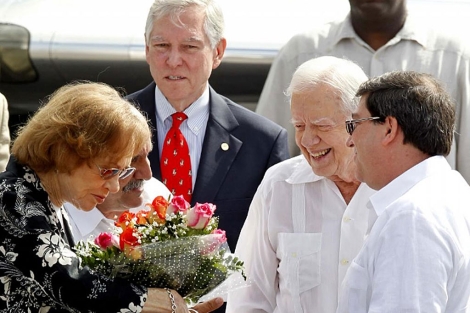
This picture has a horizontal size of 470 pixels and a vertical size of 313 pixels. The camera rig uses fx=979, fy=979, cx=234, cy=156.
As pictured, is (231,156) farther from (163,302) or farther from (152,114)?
(163,302)

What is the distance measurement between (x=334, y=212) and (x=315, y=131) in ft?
1.09

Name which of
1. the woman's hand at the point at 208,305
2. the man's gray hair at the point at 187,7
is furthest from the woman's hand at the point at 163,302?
the man's gray hair at the point at 187,7

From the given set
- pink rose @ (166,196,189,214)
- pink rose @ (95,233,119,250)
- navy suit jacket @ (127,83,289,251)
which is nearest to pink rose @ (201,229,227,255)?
pink rose @ (166,196,189,214)

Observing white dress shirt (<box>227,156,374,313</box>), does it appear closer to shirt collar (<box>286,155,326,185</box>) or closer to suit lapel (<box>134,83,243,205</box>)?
shirt collar (<box>286,155,326,185</box>)

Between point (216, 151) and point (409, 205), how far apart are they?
1905mm

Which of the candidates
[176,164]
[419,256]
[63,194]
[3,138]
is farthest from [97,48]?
[419,256]

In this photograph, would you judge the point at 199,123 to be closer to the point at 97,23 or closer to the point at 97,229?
the point at 97,229

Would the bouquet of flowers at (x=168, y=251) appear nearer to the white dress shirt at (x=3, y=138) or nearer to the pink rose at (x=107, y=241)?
the pink rose at (x=107, y=241)

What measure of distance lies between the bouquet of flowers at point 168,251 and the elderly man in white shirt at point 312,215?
48 cm

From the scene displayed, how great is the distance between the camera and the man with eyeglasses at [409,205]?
2744mm

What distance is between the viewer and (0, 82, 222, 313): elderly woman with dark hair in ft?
9.79

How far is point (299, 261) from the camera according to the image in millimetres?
3811

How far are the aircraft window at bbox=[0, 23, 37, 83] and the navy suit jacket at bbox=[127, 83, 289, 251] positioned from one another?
10.2 feet

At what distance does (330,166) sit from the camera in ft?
12.8
